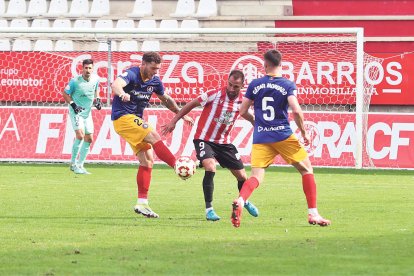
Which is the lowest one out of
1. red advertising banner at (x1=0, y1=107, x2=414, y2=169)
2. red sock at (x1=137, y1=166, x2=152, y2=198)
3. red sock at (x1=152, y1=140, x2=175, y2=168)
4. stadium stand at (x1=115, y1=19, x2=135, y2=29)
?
red advertising banner at (x1=0, y1=107, x2=414, y2=169)

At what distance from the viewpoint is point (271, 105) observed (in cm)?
1176

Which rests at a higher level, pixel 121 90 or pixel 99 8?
pixel 99 8

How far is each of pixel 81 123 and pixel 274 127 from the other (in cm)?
980

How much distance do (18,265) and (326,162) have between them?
1413 centimetres

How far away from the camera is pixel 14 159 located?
77.6 feet

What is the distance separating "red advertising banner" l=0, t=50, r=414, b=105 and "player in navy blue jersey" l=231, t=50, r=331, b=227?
11727 millimetres

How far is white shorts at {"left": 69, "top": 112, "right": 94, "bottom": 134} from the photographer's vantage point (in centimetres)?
2106

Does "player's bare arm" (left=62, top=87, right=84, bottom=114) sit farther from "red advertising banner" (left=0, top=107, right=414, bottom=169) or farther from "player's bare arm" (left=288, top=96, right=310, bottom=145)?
"player's bare arm" (left=288, top=96, right=310, bottom=145)

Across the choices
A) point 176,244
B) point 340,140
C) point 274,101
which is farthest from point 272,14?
point 176,244

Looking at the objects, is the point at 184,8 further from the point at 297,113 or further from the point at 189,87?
the point at 297,113

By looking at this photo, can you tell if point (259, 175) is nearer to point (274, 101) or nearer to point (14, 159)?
point (274, 101)

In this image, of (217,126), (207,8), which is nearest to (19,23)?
(207,8)

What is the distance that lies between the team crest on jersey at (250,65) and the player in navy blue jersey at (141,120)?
1036cm

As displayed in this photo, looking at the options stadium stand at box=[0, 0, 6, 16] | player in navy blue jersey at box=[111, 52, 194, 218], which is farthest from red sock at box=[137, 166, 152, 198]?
stadium stand at box=[0, 0, 6, 16]
